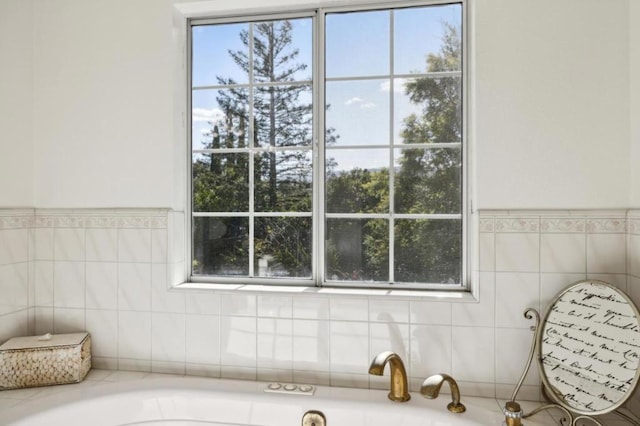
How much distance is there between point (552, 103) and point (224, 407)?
177cm

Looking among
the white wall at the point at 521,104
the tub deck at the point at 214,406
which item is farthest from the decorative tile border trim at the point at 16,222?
the tub deck at the point at 214,406

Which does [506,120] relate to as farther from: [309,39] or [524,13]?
[309,39]

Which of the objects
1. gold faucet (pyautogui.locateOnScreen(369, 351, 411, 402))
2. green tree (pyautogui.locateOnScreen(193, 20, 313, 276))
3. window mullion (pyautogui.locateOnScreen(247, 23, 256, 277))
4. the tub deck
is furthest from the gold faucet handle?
window mullion (pyautogui.locateOnScreen(247, 23, 256, 277))

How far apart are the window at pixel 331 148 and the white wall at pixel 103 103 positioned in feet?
0.64

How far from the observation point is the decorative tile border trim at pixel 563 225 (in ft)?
5.05

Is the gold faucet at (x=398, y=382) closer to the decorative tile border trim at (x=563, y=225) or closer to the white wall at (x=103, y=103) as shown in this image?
the decorative tile border trim at (x=563, y=225)

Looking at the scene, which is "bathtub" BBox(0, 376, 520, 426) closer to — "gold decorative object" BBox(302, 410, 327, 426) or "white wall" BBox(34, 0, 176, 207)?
"gold decorative object" BBox(302, 410, 327, 426)

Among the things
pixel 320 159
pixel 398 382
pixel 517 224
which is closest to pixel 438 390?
pixel 398 382

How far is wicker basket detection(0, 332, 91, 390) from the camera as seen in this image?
64.4 inches

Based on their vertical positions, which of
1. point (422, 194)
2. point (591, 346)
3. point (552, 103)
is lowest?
point (591, 346)

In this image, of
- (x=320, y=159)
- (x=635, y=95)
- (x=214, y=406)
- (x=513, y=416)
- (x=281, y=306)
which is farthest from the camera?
(x=320, y=159)

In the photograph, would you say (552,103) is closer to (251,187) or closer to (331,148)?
(331,148)

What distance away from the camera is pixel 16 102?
1.84m

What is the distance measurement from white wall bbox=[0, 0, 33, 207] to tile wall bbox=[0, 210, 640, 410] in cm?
14
